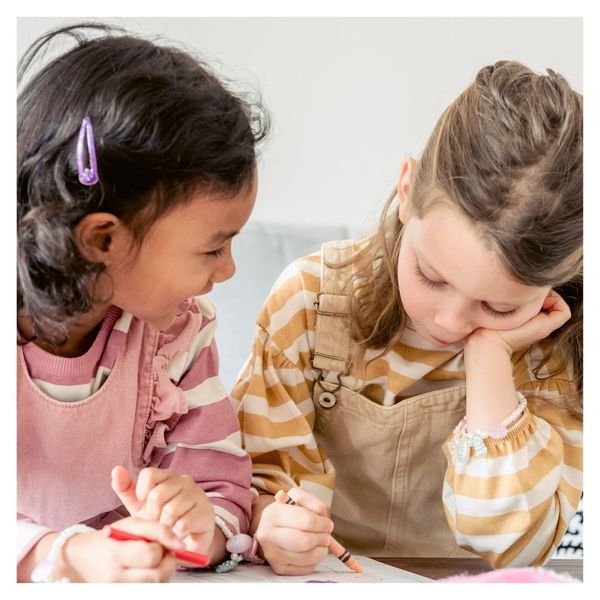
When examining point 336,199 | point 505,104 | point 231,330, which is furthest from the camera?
point 231,330

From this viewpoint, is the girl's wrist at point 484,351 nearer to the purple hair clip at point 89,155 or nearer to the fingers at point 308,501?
the fingers at point 308,501

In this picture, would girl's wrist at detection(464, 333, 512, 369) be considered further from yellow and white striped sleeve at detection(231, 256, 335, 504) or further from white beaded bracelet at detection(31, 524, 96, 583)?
white beaded bracelet at detection(31, 524, 96, 583)

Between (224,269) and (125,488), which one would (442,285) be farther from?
(125,488)

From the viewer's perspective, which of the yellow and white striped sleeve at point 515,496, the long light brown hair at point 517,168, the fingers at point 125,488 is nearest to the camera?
the fingers at point 125,488

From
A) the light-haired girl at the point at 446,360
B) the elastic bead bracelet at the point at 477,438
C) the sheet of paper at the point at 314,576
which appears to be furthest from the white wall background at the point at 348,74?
the sheet of paper at the point at 314,576

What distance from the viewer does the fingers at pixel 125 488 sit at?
709mm

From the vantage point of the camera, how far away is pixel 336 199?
37.2 inches

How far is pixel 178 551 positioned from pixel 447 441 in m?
0.34

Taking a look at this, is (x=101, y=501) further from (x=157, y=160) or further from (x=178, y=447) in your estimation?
(x=157, y=160)

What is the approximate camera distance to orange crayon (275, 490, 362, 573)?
86cm

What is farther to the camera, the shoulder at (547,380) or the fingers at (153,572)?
the shoulder at (547,380)

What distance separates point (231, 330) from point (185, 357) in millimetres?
164

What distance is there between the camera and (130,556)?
0.72 m
